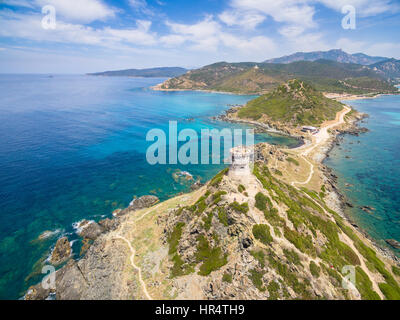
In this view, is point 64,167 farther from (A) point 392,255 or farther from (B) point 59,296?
(A) point 392,255

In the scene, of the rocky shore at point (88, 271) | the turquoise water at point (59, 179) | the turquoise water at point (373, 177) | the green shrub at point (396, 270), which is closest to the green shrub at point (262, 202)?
the rocky shore at point (88, 271)

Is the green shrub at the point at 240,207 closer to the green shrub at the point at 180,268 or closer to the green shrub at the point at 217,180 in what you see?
the green shrub at the point at 217,180

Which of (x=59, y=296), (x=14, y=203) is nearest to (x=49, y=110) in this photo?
(x=14, y=203)

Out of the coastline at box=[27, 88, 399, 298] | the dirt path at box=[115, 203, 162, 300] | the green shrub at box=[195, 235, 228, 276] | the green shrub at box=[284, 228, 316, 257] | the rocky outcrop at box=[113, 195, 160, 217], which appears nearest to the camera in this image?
the green shrub at box=[195, 235, 228, 276]

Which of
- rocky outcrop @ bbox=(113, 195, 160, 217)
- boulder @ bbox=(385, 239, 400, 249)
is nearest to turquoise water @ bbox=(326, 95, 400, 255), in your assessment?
boulder @ bbox=(385, 239, 400, 249)

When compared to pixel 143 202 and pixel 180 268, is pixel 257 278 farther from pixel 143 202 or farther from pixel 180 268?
pixel 143 202

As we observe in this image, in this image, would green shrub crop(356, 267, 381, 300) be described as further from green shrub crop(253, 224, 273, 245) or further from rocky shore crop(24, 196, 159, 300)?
rocky shore crop(24, 196, 159, 300)

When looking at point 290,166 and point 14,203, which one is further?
point 290,166
